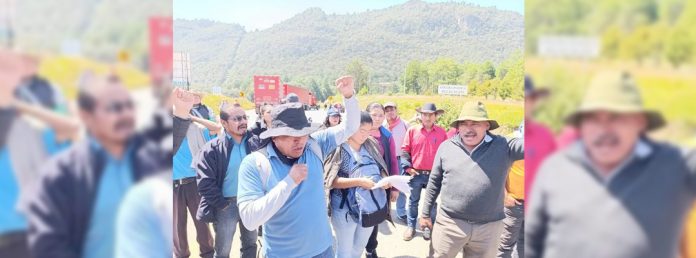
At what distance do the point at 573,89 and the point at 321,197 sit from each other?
152 cm

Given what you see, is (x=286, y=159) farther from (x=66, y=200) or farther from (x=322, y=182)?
(x=66, y=200)

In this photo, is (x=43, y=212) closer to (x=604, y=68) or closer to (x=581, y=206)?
(x=581, y=206)

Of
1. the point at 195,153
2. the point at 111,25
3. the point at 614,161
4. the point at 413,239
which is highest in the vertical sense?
the point at 111,25

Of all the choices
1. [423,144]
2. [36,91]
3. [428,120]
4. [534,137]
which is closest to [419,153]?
[423,144]

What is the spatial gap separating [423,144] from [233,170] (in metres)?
2.25

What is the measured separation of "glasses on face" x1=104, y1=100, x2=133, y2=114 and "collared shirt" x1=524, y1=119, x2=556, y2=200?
1231 millimetres

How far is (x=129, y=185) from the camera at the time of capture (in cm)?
152

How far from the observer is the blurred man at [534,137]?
4.88 ft

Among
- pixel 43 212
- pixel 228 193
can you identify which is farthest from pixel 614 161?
pixel 228 193

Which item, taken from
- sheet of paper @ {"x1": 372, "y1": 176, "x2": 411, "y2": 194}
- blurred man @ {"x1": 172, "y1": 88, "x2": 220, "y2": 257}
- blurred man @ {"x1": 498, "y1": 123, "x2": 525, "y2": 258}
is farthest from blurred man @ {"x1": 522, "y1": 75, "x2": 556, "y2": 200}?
blurred man @ {"x1": 172, "y1": 88, "x2": 220, "y2": 257}

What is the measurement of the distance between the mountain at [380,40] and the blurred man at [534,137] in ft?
69.1

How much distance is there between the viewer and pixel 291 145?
8.50 ft

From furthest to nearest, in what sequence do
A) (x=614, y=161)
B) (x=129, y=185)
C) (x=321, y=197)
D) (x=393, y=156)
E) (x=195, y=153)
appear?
(x=393, y=156), (x=195, y=153), (x=321, y=197), (x=129, y=185), (x=614, y=161)

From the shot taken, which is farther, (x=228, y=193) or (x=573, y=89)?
(x=228, y=193)
